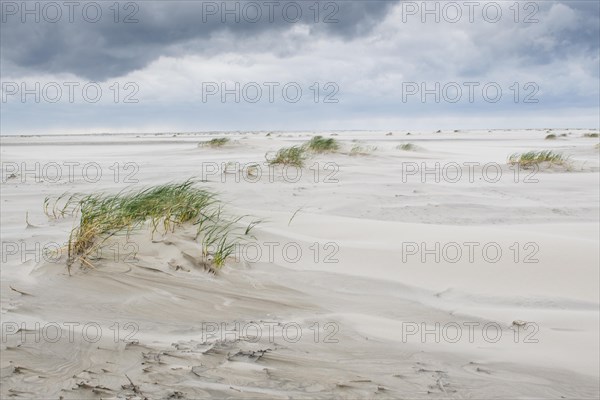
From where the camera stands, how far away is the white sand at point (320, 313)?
1683 mm

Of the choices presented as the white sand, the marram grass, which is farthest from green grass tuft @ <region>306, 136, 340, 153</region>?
the marram grass

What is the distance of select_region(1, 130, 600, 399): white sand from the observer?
5.52 ft

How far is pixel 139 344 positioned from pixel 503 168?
309 inches

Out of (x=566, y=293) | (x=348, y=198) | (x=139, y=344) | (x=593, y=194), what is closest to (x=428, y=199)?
(x=348, y=198)

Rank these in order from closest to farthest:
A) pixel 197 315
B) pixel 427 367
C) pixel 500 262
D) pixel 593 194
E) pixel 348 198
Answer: pixel 427 367 < pixel 197 315 < pixel 500 262 < pixel 348 198 < pixel 593 194

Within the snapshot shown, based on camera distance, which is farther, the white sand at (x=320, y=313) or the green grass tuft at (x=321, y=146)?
the green grass tuft at (x=321, y=146)

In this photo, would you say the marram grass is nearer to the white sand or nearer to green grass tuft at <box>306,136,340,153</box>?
the white sand

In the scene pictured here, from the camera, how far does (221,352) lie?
185cm

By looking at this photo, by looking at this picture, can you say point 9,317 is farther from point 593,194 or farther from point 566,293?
point 593,194

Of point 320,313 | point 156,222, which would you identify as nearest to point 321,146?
point 156,222

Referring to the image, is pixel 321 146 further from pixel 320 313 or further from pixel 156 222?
pixel 320 313

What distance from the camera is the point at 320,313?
2314 millimetres

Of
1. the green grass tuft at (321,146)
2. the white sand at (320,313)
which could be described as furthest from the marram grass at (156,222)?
the green grass tuft at (321,146)

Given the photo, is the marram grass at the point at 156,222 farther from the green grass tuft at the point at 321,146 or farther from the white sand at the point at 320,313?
the green grass tuft at the point at 321,146
